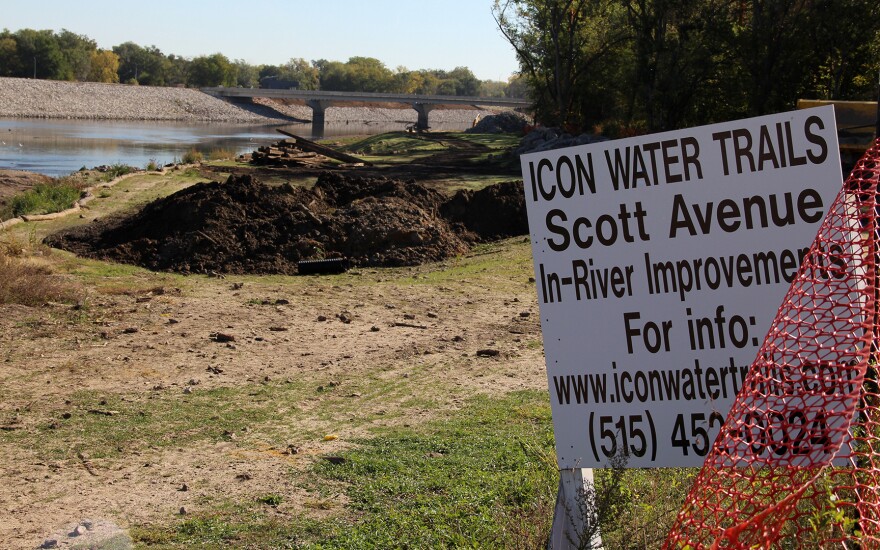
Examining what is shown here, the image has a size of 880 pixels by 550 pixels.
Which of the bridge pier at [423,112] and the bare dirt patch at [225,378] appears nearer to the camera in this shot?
the bare dirt patch at [225,378]

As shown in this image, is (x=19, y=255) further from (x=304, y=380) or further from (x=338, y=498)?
(x=338, y=498)

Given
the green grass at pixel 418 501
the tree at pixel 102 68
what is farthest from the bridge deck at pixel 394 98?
the green grass at pixel 418 501

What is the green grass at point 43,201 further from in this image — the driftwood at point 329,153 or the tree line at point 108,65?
the tree line at point 108,65

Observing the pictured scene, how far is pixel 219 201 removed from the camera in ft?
63.3

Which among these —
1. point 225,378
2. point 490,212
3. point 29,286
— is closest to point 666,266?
point 225,378

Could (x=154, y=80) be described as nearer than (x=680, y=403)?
No

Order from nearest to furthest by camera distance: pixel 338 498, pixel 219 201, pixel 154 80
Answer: pixel 338 498 < pixel 219 201 < pixel 154 80

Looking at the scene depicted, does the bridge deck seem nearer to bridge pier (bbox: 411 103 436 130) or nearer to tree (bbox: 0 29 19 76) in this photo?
bridge pier (bbox: 411 103 436 130)

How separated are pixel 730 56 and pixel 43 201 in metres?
25.5

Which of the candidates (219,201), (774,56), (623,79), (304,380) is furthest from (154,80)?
(304,380)

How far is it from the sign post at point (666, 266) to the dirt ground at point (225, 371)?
233 centimetres

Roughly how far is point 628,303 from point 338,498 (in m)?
2.73

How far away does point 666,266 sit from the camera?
459cm

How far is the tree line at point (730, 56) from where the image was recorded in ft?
112
